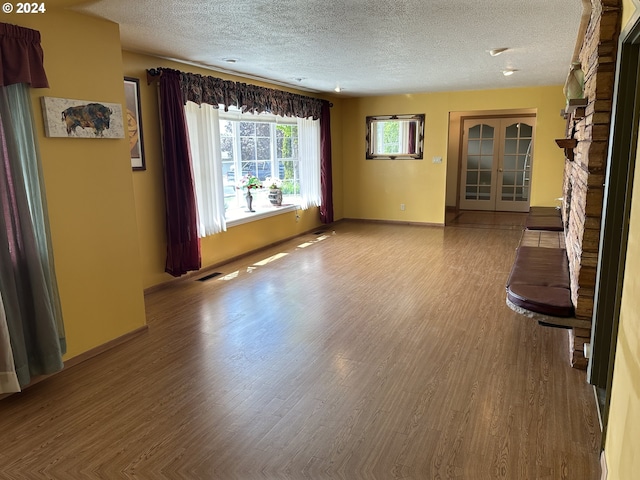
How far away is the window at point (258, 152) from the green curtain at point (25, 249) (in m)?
2.94

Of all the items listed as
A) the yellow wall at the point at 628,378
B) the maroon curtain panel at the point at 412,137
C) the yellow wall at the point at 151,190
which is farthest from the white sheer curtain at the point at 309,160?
the yellow wall at the point at 628,378

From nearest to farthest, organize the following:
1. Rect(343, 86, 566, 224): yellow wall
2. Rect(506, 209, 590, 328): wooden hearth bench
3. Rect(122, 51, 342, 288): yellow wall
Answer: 1. Rect(506, 209, 590, 328): wooden hearth bench
2. Rect(122, 51, 342, 288): yellow wall
3. Rect(343, 86, 566, 224): yellow wall

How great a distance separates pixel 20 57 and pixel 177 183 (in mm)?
2066

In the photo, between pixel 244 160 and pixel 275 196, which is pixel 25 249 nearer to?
pixel 244 160

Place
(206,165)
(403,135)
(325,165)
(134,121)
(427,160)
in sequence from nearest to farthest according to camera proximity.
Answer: (134,121)
(206,165)
(325,165)
(427,160)
(403,135)

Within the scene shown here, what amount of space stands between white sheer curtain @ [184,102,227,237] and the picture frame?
1.95ft

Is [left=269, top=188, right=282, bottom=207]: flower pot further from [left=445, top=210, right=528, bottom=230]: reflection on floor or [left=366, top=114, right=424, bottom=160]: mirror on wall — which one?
[left=445, top=210, right=528, bottom=230]: reflection on floor

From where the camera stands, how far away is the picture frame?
13.5ft

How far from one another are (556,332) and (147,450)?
9.34ft

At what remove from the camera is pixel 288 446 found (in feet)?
7.08

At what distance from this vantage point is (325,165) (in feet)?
24.6

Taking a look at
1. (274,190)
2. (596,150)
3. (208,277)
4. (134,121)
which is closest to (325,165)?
(274,190)

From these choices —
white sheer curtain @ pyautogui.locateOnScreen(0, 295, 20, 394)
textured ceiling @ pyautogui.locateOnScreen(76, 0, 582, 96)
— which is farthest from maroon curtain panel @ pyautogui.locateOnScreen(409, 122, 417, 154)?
white sheer curtain @ pyautogui.locateOnScreen(0, 295, 20, 394)

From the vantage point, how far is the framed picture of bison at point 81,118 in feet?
8.98
